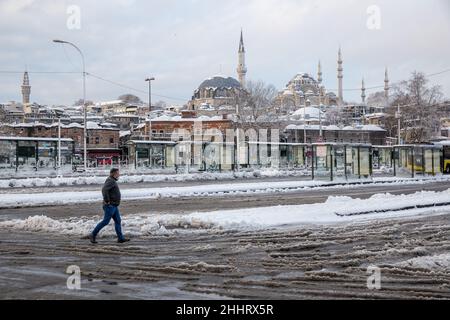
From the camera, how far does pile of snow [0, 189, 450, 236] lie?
1435cm

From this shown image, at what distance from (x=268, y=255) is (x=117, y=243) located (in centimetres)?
359

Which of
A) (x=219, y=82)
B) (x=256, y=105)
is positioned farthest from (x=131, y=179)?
(x=219, y=82)

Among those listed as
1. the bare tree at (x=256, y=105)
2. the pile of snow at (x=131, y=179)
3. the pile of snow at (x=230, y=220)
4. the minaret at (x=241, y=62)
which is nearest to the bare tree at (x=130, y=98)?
the minaret at (x=241, y=62)

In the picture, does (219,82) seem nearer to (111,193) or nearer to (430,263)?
(111,193)

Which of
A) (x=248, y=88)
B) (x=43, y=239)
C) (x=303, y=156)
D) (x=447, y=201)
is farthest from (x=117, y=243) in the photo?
(x=248, y=88)

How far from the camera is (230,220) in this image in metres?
15.5

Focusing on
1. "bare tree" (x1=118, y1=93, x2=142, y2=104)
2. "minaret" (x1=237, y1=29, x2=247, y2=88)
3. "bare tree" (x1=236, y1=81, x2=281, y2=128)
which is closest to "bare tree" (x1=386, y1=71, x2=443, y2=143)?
"bare tree" (x1=236, y1=81, x2=281, y2=128)

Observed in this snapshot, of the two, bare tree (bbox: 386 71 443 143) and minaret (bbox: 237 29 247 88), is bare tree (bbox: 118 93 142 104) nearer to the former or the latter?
minaret (bbox: 237 29 247 88)

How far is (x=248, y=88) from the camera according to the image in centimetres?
8150

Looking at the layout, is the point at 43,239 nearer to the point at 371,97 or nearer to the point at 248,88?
the point at 248,88

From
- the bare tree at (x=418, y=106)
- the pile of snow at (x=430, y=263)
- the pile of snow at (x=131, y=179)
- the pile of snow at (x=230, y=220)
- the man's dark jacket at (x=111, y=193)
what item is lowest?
the pile of snow at (x=430, y=263)

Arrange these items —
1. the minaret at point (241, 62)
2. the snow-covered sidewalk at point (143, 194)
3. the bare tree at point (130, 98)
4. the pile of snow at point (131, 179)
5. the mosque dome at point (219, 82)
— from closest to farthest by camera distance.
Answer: the snow-covered sidewalk at point (143, 194) → the pile of snow at point (131, 179) → the mosque dome at point (219, 82) → the minaret at point (241, 62) → the bare tree at point (130, 98)

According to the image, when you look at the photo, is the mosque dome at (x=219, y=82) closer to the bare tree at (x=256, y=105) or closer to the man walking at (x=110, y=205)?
the bare tree at (x=256, y=105)

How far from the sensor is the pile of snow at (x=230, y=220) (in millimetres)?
14352
